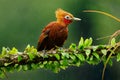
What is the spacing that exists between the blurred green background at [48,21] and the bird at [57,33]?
Answer: 62.0 feet

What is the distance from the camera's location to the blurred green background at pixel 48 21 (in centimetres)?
2897

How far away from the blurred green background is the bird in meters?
18.9

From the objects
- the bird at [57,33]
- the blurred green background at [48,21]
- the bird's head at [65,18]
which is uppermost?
the blurred green background at [48,21]

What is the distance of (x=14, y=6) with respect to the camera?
33.0 metres

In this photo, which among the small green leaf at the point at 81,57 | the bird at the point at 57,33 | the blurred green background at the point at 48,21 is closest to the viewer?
the small green leaf at the point at 81,57

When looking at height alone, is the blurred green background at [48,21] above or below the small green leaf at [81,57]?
above

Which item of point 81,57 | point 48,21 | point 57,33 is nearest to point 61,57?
point 81,57

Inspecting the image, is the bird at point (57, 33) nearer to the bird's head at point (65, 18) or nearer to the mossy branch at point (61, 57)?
the bird's head at point (65, 18)

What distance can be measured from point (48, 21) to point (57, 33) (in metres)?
23.4

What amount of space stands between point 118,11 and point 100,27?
2.44 m

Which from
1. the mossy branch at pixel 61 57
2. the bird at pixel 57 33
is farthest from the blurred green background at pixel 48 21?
the mossy branch at pixel 61 57

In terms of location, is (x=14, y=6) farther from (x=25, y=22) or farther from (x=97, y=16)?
(x=97, y=16)

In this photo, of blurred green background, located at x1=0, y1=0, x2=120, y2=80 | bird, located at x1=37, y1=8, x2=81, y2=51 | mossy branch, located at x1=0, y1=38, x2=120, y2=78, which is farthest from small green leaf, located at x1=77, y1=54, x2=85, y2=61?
blurred green background, located at x1=0, y1=0, x2=120, y2=80

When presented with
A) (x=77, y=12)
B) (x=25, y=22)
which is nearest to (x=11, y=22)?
(x=25, y=22)
